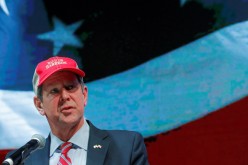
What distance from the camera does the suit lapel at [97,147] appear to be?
1.48 meters

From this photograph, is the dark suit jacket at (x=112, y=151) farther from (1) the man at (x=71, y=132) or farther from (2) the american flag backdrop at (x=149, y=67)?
(2) the american flag backdrop at (x=149, y=67)

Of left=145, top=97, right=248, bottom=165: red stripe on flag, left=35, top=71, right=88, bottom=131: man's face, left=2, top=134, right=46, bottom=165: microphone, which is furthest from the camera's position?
left=145, top=97, right=248, bottom=165: red stripe on flag

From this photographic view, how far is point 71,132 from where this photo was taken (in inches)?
60.7

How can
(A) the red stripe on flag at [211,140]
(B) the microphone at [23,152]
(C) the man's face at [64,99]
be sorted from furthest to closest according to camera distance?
(A) the red stripe on flag at [211,140], (C) the man's face at [64,99], (B) the microphone at [23,152]

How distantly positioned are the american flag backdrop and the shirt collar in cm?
85

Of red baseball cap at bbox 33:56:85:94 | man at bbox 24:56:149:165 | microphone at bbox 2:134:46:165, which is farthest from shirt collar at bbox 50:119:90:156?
microphone at bbox 2:134:46:165

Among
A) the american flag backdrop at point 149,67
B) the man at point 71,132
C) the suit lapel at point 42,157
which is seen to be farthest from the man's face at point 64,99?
the american flag backdrop at point 149,67

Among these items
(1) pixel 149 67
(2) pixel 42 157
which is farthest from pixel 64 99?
(1) pixel 149 67

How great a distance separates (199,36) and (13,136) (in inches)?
44.4

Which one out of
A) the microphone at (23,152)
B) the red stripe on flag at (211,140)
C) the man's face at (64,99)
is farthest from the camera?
the red stripe on flag at (211,140)

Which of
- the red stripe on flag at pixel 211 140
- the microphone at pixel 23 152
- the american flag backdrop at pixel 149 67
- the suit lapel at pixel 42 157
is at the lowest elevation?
the red stripe on flag at pixel 211 140

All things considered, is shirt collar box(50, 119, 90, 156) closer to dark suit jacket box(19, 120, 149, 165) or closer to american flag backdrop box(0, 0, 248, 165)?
dark suit jacket box(19, 120, 149, 165)

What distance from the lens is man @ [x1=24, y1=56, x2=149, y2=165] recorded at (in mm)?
1478

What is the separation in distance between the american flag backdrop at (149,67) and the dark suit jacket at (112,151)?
0.82 meters
